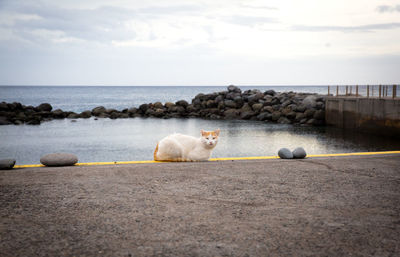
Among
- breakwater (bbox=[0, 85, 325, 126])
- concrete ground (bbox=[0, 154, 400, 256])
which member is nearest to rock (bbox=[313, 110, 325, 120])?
breakwater (bbox=[0, 85, 325, 126])

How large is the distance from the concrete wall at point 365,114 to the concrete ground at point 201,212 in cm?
1464

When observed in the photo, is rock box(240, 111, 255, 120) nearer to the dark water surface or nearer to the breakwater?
the breakwater

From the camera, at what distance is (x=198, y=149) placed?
6.33m

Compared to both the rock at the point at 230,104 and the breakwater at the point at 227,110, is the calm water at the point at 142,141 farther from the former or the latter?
the rock at the point at 230,104

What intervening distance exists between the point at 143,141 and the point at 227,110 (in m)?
14.1

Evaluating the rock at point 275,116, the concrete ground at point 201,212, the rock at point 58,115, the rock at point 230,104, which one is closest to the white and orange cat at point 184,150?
the concrete ground at point 201,212

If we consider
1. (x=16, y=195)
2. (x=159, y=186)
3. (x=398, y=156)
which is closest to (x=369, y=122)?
(x=398, y=156)

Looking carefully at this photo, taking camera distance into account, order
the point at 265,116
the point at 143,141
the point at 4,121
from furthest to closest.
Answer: the point at 265,116, the point at 4,121, the point at 143,141

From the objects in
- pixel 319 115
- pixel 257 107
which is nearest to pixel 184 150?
pixel 319 115

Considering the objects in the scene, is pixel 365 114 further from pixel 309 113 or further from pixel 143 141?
pixel 143 141

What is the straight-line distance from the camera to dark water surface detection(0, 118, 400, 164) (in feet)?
46.9

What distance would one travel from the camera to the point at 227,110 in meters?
30.6

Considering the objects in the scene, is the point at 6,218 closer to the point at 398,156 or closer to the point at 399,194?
the point at 399,194

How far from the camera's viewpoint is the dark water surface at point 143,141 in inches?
563
